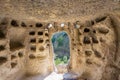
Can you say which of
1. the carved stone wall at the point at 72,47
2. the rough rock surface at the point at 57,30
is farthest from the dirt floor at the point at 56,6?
the carved stone wall at the point at 72,47

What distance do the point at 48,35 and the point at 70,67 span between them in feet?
4.48

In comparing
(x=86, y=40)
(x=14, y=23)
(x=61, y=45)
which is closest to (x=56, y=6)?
(x=14, y=23)

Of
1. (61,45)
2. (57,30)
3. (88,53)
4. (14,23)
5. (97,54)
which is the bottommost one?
(61,45)

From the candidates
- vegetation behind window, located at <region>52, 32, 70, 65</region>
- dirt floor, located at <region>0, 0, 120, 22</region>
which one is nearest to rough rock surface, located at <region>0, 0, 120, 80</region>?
dirt floor, located at <region>0, 0, 120, 22</region>

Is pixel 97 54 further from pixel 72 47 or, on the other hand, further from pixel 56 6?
pixel 56 6

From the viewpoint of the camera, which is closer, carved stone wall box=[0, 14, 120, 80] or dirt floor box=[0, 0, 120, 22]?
dirt floor box=[0, 0, 120, 22]

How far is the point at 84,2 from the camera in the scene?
8.92 ft

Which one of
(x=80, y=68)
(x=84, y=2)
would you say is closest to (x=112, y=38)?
(x=84, y=2)

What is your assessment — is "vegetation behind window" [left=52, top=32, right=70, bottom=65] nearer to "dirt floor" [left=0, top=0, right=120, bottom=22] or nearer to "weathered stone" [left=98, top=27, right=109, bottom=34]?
"weathered stone" [left=98, top=27, right=109, bottom=34]

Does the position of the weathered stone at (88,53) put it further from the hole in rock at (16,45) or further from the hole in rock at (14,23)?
the hole in rock at (14,23)

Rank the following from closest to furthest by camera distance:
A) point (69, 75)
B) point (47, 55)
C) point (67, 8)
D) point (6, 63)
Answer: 1. point (67, 8)
2. point (6, 63)
3. point (69, 75)
4. point (47, 55)

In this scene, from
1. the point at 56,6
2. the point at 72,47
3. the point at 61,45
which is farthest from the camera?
the point at 61,45

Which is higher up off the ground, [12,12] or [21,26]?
[12,12]

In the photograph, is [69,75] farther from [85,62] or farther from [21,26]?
[21,26]
